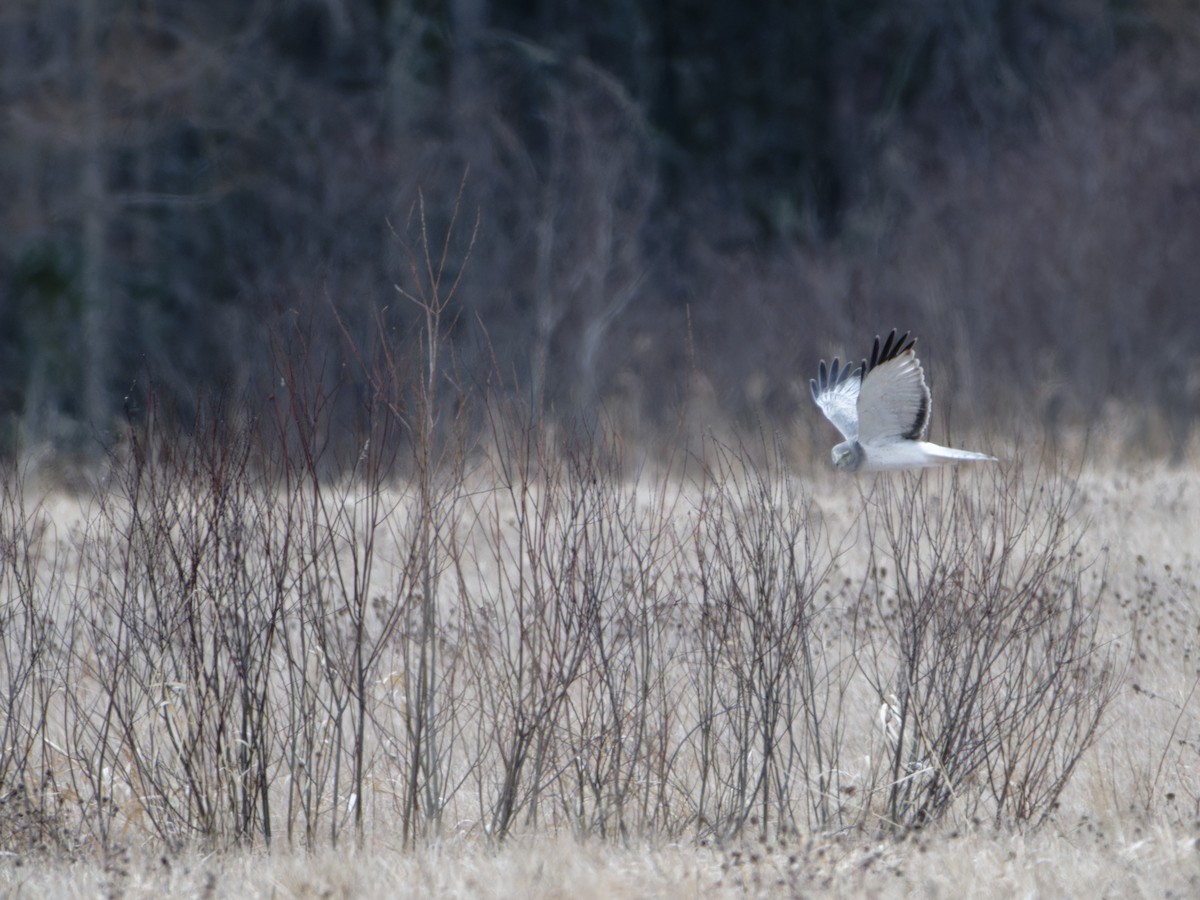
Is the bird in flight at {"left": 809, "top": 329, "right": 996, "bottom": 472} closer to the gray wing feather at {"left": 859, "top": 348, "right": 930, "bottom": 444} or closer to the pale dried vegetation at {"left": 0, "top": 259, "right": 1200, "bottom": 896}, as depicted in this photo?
the gray wing feather at {"left": 859, "top": 348, "right": 930, "bottom": 444}

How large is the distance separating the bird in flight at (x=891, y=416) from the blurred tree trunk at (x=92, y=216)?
1520cm

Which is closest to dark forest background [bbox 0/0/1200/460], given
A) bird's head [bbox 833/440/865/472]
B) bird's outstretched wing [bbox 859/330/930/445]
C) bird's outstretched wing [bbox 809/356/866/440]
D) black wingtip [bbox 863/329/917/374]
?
bird's outstretched wing [bbox 809/356/866/440]

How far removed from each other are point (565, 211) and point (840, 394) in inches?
572

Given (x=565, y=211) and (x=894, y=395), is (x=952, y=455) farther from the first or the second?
(x=565, y=211)

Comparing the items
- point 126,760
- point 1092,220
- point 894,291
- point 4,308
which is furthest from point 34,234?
point 126,760

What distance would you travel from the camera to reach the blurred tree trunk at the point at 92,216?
20781 millimetres

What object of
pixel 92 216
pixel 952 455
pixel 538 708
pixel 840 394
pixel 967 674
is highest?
pixel 92 216

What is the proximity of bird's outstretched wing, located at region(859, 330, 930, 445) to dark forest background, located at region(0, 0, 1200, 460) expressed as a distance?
1096 cm

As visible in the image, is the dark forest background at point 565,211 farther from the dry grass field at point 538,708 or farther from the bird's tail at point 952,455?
the dry grass field at point 538,708

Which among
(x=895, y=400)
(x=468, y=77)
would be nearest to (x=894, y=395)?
(x=895, y=400)

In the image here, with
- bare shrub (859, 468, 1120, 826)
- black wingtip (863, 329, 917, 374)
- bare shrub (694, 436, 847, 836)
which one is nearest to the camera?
bare shrub (694, 436, 847, 836)

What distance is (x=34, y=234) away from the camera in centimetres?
2142

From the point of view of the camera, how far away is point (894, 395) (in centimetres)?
720

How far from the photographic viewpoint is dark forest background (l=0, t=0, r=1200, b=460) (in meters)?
20.8
